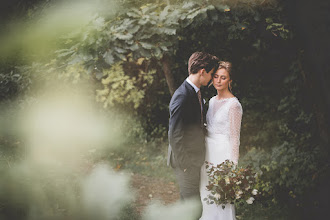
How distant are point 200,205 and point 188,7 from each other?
2.71m

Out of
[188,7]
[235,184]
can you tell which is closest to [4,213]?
[235,184]

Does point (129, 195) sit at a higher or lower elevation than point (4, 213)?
lower

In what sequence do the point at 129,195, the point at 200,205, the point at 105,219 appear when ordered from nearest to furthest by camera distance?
the point at 200,205
the point at 105,219
the point at 129,195

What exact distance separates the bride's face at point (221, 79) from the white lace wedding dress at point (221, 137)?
180mm

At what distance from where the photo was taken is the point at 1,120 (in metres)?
9.39

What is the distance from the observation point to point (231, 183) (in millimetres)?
3441

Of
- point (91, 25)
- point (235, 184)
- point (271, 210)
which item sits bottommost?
point (271, 210)

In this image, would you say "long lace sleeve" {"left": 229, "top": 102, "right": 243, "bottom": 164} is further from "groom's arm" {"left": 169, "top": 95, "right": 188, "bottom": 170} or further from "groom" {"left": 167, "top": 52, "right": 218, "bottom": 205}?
"groom's arm" {"left": 169, "top": 95, "right": 188, "bottom": 170}

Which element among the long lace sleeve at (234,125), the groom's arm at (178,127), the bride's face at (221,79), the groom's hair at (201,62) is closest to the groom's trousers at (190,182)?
the groom's arm at (178,127)

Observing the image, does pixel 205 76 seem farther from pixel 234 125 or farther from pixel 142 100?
pixel 142 100

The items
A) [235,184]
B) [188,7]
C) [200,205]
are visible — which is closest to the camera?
[235,184]

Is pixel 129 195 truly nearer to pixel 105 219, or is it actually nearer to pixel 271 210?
pixel 105 219

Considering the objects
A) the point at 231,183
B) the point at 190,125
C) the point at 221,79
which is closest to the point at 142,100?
the point at 221,79

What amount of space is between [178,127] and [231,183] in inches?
34.0
